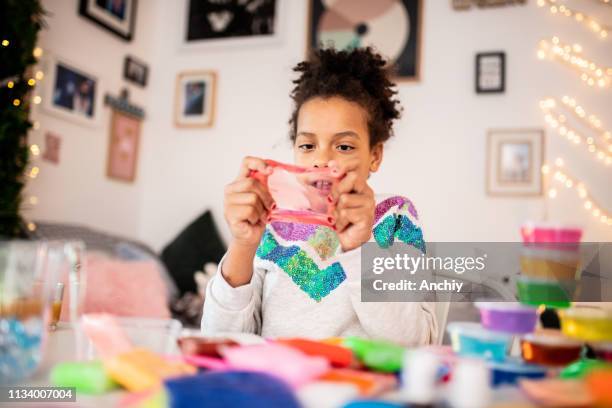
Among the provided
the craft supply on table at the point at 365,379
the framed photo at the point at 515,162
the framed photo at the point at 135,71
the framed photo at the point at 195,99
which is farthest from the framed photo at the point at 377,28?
the craft supply on table at the point at 365,379

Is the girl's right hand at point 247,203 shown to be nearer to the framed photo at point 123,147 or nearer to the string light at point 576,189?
the string light at point 576,189

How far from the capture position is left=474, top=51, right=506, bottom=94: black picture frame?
2232mm

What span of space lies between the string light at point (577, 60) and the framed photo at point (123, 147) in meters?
1.92

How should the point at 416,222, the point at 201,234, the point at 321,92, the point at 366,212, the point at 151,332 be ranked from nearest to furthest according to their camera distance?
the point at 151,332 → the point at 366,212 → the point at 416,222 → the point at 321,92 → the point at 201,234

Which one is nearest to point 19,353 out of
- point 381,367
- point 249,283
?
point 381,367

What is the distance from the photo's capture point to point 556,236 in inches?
19.7

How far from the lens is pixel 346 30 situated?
2473 mm

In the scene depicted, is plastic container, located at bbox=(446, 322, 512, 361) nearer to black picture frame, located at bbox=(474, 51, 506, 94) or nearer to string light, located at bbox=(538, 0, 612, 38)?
black picture frame, located at bbox=(474, 51, 506, 94)

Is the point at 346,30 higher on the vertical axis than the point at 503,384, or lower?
higher

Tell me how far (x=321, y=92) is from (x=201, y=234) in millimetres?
1491

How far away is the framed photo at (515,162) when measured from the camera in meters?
2.17

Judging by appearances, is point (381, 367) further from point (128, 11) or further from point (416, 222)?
point (128, 11)

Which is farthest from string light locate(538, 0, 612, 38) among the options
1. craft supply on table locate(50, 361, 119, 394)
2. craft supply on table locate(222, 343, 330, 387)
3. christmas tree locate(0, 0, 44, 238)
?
craft supply on table locate(50, 361, 119, 394)

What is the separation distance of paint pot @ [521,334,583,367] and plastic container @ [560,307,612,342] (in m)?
0.02
